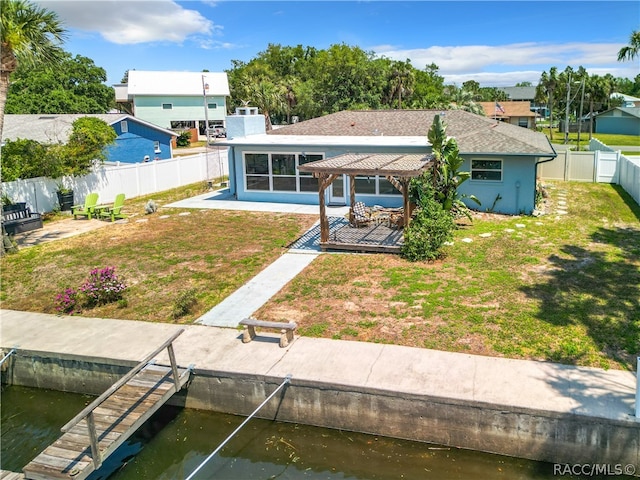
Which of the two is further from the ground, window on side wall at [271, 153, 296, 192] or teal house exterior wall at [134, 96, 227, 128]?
teal house exterior wall at [134, 96, 227, 128]

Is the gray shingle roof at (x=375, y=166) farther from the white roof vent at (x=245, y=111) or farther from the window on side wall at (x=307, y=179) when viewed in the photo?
the white roof vent at (x=245, y=111)

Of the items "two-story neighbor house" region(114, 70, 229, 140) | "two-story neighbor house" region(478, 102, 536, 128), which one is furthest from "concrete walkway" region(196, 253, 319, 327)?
"two-story neighbor house" region(478, 102, 536, 128)

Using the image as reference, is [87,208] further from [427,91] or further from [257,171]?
[427,91]

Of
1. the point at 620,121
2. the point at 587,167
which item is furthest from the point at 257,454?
the point at 620,121

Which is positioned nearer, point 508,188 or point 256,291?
point 256,291

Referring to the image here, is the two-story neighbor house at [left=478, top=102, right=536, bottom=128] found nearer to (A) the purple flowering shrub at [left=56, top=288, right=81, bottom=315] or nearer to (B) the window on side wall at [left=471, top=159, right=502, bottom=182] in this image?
(B) the window on side wall at [left=471, top=159, right=502, bottom=182]

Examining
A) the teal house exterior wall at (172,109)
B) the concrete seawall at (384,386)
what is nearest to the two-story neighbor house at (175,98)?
the teal house exterior wall at (172,109)

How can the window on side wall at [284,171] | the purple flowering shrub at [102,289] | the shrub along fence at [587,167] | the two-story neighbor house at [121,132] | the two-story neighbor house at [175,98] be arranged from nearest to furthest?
the purple flowering shrub at [102,289] < the window on side wall at [284,171] < the shrub along fence at [587,167] < the two-story neighbor house at [121,132] < the two-story neighbor house at [175,98]
